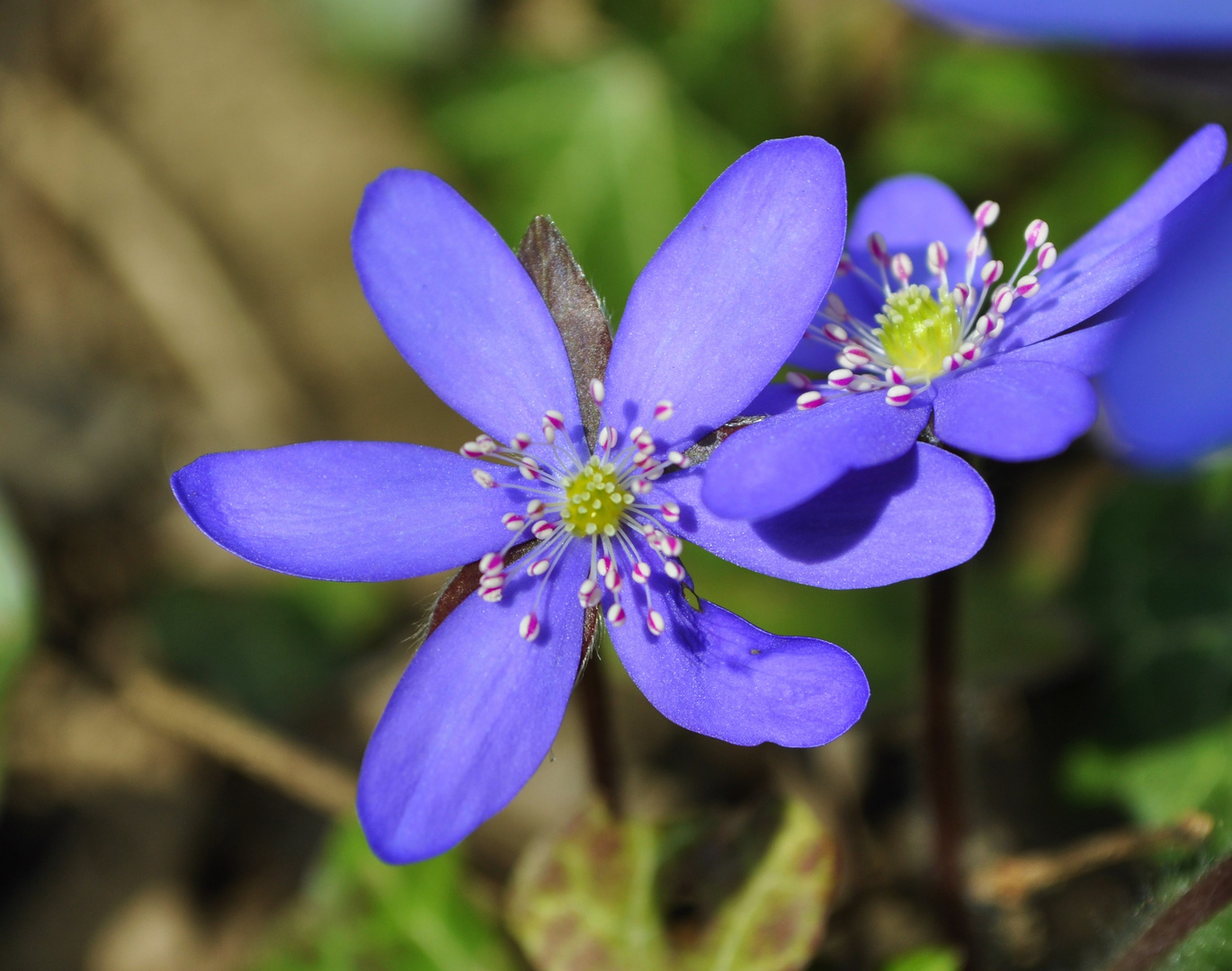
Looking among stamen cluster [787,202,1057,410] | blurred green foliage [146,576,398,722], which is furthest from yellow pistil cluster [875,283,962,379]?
blurred green foliage [146,576,398,722]

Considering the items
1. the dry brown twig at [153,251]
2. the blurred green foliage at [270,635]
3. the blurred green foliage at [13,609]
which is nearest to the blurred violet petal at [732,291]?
the blurred green foliage at [13,609]

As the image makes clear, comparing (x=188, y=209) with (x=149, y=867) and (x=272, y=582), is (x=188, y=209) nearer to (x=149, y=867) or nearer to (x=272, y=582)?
(x=272, y=582)

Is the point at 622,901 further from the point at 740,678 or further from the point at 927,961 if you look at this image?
the point at 740,678

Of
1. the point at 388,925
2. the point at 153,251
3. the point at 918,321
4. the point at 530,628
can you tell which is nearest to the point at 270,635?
the point at 388,925

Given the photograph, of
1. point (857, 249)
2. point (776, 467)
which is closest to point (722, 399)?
point (776, 467)

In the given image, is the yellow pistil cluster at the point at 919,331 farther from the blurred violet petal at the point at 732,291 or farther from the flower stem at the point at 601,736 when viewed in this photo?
the flower stem at the point at 601,736
